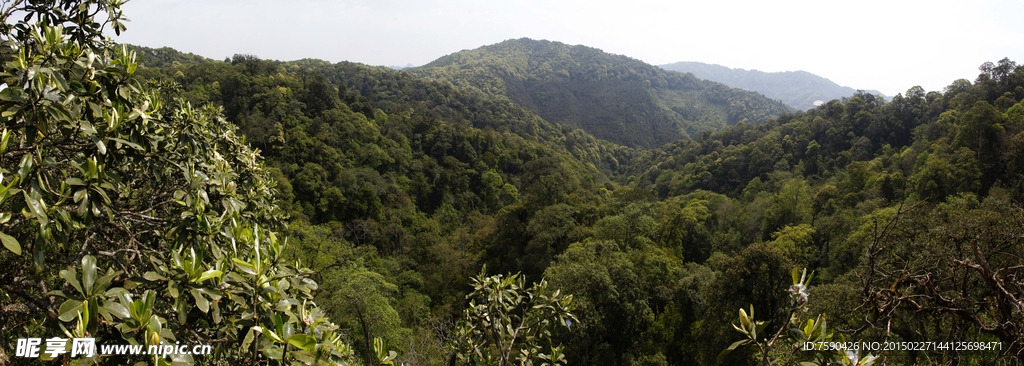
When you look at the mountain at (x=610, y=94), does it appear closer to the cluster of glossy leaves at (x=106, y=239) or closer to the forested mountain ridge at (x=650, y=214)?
the forested mountain ridge at (x=650, y=214)

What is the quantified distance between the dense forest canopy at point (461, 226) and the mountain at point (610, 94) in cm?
3820

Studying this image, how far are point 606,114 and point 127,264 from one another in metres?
114

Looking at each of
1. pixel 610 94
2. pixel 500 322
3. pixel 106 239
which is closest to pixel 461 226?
pixel 500 322

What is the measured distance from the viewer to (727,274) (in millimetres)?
13195

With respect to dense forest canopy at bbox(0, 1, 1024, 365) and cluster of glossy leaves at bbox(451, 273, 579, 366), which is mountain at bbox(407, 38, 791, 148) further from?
cluster of glossy leaves at bbox(451, 273, 579, 366)

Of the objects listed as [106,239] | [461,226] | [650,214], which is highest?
[106,239]

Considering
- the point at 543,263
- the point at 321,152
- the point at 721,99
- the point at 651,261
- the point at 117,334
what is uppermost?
the point at 721,99

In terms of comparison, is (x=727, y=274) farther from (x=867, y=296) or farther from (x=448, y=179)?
(x=448, y=179)

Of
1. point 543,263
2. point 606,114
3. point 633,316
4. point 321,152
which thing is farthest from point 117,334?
point 606,114

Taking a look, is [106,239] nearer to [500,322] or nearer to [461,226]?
[500,322]

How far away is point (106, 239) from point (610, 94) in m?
128

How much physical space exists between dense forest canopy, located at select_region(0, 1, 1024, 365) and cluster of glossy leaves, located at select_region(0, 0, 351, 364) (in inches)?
0.7

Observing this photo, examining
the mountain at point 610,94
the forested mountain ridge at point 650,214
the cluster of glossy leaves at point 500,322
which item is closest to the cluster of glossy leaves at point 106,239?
the cluster of glossy leaves at point 500,322

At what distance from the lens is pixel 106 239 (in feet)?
7.15
